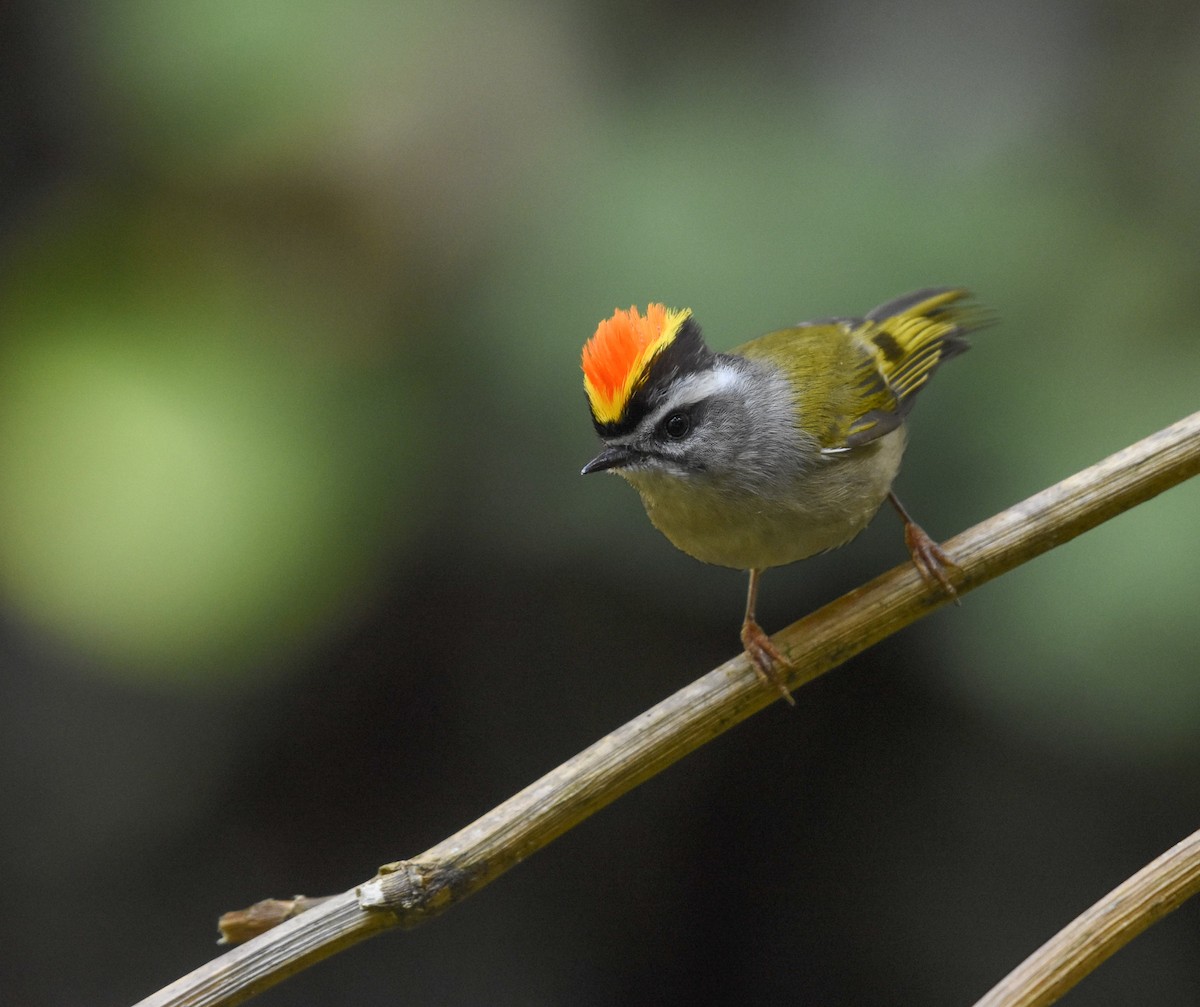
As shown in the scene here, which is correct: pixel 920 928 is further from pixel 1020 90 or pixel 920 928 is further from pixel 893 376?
pixel 1020 90

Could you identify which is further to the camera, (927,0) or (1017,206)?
(927,0)

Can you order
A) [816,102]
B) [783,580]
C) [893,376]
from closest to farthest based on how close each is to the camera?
[893,376], [783,580], [816,102]

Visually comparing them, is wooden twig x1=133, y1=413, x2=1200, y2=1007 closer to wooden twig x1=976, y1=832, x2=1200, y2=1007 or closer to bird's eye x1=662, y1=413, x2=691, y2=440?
bird's eye x1=662, y1=413, x2=691, y2=440

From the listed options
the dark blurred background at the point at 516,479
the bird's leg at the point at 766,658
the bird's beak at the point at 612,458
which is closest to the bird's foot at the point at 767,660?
the bird's leg at the point at 766,658

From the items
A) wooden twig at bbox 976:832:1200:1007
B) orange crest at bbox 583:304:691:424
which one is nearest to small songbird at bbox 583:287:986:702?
orange crest at bbox 583:304:691:424

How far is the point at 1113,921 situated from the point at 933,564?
3.32ft

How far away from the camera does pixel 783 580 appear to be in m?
3.64

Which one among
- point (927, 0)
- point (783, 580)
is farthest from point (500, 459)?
point (927, 0)

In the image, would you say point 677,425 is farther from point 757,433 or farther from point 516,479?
point 516,479

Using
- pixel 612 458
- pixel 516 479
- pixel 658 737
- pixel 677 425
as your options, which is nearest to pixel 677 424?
pixel 677 425

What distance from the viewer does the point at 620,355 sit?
8.02 feet

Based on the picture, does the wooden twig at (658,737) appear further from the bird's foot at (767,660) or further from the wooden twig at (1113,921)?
the wooden twig at (1113,921)

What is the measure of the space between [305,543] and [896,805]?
2.06 metres

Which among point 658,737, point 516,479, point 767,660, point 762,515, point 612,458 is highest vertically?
point 516,479
